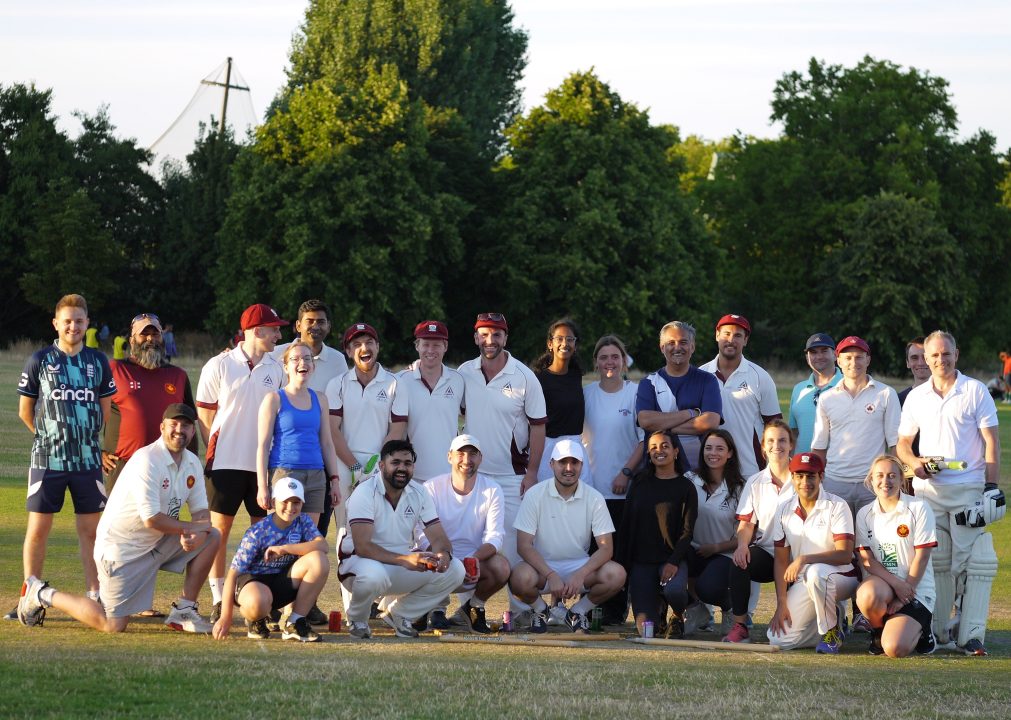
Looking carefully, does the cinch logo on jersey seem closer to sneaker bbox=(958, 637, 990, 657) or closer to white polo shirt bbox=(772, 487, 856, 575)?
white polo shirt bbox=(772, 487, 856, 575)

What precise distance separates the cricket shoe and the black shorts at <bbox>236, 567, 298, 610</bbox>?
0.95ft

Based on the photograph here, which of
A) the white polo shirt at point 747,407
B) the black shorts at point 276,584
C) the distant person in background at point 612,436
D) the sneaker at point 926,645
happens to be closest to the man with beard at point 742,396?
the white polo shirt at point 747,407

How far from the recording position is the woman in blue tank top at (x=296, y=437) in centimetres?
888

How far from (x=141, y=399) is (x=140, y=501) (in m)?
1.02

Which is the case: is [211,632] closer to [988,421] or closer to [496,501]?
[496,501]

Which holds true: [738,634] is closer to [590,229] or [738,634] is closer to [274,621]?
[274,621]

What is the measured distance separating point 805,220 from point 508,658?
5239 cm

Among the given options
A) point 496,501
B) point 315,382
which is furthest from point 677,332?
point 315,382

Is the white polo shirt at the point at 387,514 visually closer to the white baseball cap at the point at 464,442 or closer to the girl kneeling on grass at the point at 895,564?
the white baseball cap at the point at 464,442

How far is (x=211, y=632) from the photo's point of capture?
28.0 ft

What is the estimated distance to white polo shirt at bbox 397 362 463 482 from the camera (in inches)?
390

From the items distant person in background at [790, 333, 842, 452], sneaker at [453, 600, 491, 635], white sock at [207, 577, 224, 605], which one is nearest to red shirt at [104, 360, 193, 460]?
white sock at [207, 577, 224, 605]

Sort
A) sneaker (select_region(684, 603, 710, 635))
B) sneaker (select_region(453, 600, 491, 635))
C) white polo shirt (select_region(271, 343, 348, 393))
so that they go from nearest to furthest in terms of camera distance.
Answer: sneaker (select_region(453, 600, 491, 635)) → sneaker (select_region(684, 603, 710, 635)) → white polo shirt (select_region(271, 343, 348, 393))

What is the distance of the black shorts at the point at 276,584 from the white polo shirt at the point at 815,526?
3195 millimetres
